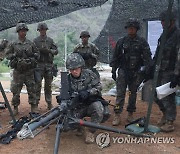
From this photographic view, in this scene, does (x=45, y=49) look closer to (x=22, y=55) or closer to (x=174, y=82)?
(x=22, y=55)

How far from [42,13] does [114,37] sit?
4.31m

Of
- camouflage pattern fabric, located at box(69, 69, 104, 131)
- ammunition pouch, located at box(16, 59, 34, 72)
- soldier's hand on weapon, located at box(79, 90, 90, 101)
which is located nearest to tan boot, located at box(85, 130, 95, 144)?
camouflage pattern fabric, located at box(69, 69, 104, 131)

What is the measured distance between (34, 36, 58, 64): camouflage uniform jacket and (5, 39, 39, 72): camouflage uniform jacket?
307 mm

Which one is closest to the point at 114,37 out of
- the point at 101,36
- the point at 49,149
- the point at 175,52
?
the point at 101,36

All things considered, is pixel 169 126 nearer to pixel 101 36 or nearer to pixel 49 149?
pixel 49 149

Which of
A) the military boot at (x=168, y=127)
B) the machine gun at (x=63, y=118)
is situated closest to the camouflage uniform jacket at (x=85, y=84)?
the machine gun at (x=63, y=118)

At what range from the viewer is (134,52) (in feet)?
18.6

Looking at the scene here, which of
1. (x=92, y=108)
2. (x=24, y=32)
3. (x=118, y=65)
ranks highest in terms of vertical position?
(x=24, y=32)

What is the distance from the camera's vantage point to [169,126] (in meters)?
5.27

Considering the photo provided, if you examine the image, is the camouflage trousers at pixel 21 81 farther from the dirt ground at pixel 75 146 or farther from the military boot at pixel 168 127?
the military boot at pixel 168 127

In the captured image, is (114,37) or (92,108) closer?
(92,108)

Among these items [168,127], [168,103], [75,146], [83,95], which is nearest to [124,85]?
[168,103]

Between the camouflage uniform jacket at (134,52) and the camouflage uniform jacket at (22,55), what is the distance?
1688 mm

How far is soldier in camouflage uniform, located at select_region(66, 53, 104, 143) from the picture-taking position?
4691mm
